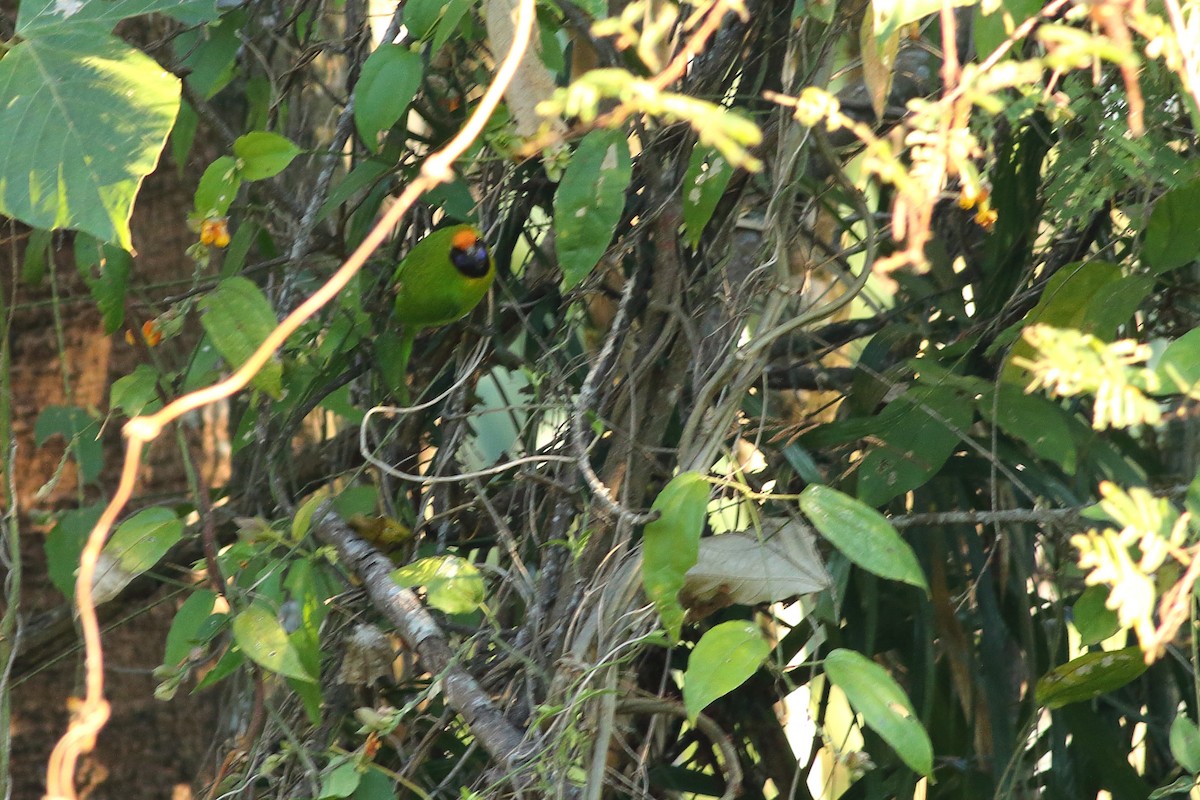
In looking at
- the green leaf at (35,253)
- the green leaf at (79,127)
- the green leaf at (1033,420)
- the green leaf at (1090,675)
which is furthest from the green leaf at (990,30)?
the green leaf at (35,253)

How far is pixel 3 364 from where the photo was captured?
3.40 ft

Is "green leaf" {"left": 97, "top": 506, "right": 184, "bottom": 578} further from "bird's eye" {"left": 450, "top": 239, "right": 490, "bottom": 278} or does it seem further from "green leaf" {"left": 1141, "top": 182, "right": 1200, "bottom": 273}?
"green leaf" {"left": 1141, "top": 182, "right": 1200, "bottom": 273}

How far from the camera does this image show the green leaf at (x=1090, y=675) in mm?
804

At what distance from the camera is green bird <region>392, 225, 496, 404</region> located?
99 cm

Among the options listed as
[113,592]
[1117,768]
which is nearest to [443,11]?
[113,592]

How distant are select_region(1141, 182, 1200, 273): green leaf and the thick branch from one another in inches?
24.6

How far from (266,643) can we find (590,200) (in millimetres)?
400

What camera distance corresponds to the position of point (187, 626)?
0.91 m

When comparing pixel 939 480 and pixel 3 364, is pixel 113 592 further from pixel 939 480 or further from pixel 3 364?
pixel 939 480

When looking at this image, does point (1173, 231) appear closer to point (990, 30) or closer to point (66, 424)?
point (990, 30)

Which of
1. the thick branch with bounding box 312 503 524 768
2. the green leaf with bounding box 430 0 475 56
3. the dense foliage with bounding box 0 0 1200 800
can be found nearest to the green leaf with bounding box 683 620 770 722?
the dense foliage with bounding box 0 0 1200 800

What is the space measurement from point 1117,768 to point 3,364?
1.13 m

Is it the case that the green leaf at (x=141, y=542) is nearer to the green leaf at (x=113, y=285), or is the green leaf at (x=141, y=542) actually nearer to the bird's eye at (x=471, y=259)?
the green leaf at (x=113, y=285)

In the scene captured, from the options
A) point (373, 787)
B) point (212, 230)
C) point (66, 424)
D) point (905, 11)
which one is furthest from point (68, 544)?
point (905, 11)
